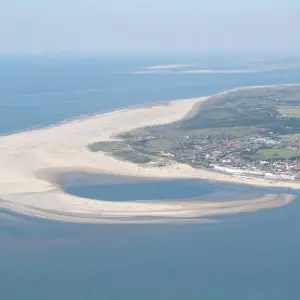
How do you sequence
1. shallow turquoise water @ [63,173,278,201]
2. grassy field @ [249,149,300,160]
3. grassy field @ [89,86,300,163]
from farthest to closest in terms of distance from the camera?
1. grassy field @ [89,86,300,163]
2. grassy field @ [249,149,300,160]
3. shallow turquoise water @ [63,173,278,201]

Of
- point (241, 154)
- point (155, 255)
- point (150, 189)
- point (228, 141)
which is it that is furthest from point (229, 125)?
point (155, 255)

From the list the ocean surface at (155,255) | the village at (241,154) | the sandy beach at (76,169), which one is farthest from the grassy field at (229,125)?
the ocean surface at (155,255)

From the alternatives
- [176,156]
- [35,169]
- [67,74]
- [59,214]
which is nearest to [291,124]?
[176,156]

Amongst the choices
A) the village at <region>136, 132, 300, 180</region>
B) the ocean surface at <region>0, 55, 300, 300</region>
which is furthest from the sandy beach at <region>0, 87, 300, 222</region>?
the village at <region>136, 132, 300, 180</region>

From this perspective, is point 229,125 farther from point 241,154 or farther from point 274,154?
point 274,154

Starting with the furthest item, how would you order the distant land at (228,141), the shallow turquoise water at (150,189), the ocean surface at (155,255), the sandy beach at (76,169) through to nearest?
the distant land at (228,141)
the shallow turquoise water at (150,189)
the sandy beach at (76,169)
the ocean surface at (155,255)

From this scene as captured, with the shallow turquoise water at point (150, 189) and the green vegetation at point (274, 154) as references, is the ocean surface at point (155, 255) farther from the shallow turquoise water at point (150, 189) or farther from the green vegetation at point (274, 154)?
the green vegetation at point (274, 154)

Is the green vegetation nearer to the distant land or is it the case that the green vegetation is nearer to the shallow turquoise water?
the distant land

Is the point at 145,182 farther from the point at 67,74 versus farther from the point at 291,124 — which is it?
the point at 67,74
